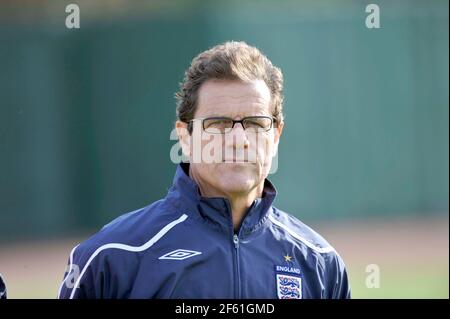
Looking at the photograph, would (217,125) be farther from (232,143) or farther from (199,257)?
(199,257)

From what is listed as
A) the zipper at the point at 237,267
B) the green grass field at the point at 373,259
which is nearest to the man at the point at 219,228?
the zipper at the point at 237,267

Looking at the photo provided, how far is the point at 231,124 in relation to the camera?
2.73 meters

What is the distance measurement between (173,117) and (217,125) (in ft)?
20.6

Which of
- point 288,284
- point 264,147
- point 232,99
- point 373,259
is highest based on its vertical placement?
point 232,99

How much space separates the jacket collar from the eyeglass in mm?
196

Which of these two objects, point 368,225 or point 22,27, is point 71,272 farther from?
point 368,225

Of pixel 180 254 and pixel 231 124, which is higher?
pixel 231 124

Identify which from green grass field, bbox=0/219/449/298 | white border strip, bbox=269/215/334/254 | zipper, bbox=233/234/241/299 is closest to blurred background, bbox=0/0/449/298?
green grass field, bbox=0/219/449/298

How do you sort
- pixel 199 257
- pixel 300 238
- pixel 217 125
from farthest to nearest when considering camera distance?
pixel 300 238 < pixel 217 125 < pixel 199 257

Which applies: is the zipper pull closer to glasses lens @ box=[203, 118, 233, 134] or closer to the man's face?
the man's face

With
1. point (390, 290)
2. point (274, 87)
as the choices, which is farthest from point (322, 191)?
point (274, 87)

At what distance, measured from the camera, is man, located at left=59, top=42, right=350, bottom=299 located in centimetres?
261

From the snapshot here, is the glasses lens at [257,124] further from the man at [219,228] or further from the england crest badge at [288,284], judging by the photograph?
the england crest badge at [288,284]

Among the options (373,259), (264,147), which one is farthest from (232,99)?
(373,259)
